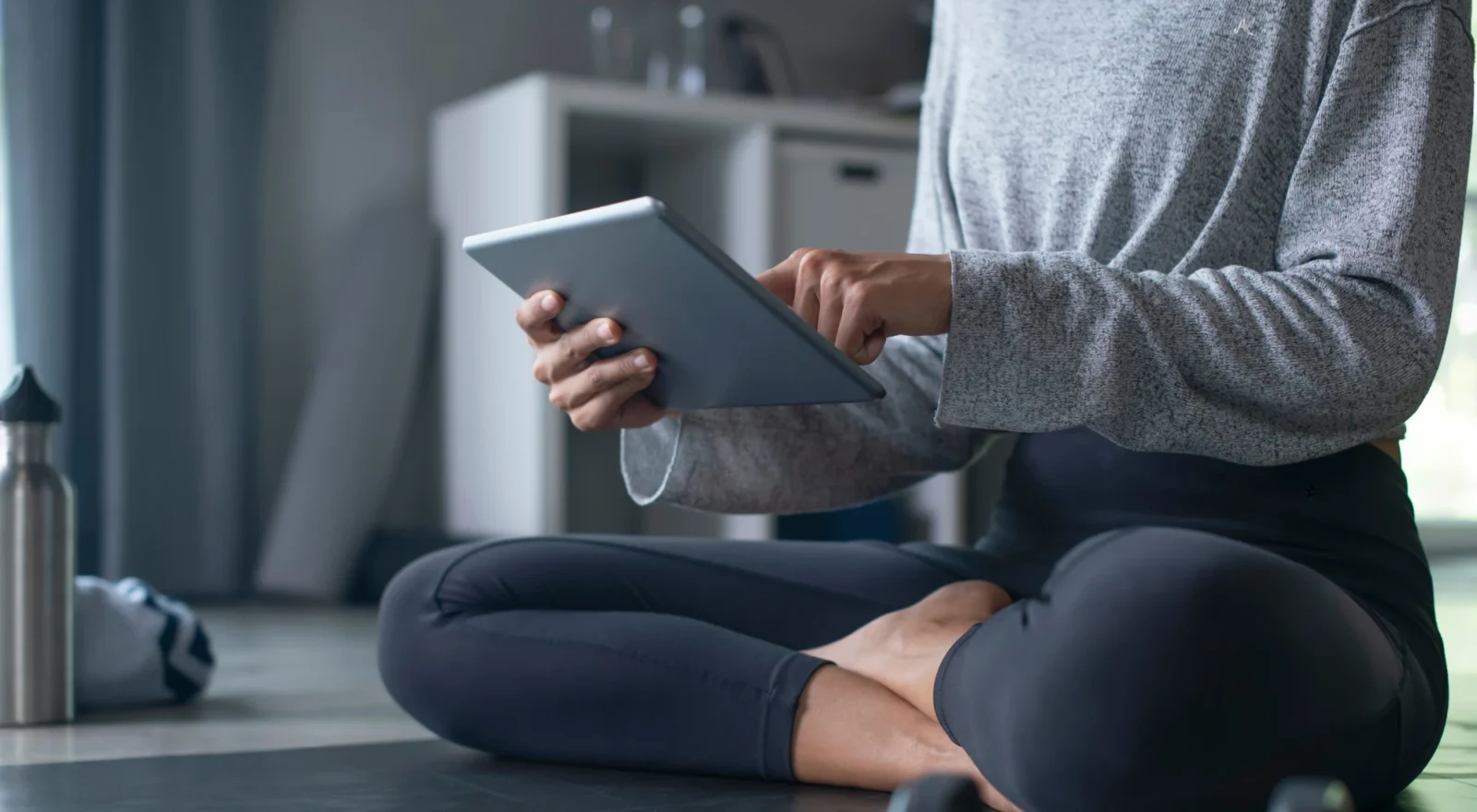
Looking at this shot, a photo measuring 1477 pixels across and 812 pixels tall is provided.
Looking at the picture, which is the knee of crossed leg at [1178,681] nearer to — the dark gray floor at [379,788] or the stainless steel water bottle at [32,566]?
the dark gray floor at [379,788]

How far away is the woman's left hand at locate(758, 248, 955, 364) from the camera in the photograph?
905 mm

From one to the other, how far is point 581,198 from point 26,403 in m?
1.97

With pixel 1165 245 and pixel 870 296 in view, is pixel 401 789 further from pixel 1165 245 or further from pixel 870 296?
pixel 1165 245

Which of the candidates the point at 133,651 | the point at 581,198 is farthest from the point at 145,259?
the point at 133,651

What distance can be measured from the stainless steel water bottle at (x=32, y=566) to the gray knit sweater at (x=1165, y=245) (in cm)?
63

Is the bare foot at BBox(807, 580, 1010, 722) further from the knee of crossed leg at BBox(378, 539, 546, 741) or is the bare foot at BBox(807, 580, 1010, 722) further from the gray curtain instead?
the gray curtain

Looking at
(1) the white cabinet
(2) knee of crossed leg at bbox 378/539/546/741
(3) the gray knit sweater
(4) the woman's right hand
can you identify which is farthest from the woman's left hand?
(1) the white cabinet

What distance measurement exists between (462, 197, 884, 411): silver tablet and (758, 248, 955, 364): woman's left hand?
0.03 meters

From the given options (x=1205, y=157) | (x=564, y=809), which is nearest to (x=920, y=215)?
(x=1205, y=157)

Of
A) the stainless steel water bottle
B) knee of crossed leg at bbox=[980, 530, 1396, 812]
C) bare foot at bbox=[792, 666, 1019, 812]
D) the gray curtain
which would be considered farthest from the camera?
the gray curtain

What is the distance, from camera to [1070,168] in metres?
1.17

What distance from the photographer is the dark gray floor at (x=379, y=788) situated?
40.7 inches

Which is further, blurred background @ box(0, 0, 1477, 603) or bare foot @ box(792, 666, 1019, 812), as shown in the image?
blurred background @ box(0, 0, 1477, 603)

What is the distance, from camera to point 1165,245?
1.09m
